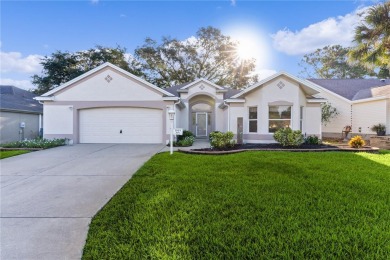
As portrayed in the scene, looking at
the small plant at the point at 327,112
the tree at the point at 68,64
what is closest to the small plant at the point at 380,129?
the small plant at the point at 327,112

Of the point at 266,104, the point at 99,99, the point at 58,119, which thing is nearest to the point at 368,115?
the point at 266,104

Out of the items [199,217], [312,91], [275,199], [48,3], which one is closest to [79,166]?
[199,217]

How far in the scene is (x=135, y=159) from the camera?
8.49 metres

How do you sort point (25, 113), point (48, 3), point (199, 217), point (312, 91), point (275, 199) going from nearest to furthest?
point (199, 217)
point (275, 199)
point (48, 3)
point (312, 91)
point (25, 113)

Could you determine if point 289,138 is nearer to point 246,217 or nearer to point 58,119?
point 246,217

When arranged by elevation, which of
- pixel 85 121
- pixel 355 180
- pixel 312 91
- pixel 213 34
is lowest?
pixel 355 180

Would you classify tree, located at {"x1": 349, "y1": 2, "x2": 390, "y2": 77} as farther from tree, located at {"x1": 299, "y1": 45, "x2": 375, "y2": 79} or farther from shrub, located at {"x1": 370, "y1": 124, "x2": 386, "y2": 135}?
tree, located at {"x1": 299, "y1": 45, "x2": 375, "y2": 79}

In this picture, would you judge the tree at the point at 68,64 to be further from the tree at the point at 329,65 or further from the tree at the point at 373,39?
the tree at the point at 329,65

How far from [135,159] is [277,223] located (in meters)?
6.40

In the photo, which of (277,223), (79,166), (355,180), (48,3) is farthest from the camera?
(48,3)

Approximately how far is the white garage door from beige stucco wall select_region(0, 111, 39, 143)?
610cm

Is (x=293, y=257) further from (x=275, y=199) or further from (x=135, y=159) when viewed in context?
(x=135, y=159)

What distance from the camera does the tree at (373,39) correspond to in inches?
521

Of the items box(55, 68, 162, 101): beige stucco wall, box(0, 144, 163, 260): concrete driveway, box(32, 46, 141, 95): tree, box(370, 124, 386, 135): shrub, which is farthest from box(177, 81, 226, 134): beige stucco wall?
box(32, 46, 141, 95): tree
